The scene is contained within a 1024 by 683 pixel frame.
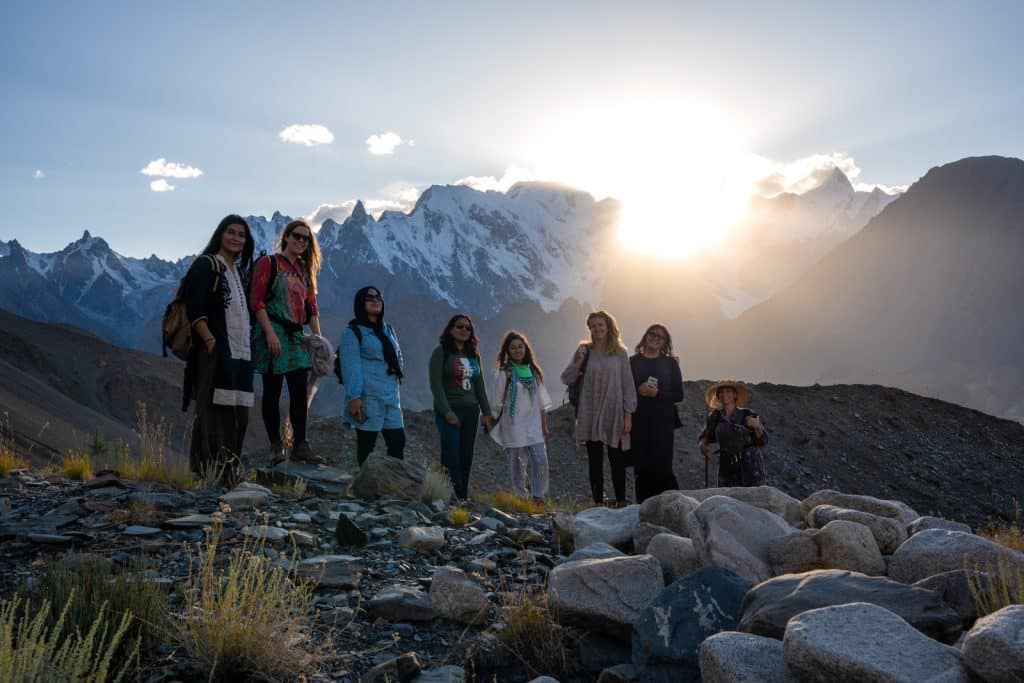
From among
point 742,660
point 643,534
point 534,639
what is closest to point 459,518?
point 643,534

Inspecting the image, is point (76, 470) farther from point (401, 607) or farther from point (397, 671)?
point (397, 671)

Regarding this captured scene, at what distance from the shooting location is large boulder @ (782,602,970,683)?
7.57ft

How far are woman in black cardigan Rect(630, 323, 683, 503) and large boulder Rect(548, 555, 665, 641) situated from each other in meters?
3.88

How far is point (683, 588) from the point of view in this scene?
3.35 m

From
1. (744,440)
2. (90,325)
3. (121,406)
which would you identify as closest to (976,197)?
(121,406)

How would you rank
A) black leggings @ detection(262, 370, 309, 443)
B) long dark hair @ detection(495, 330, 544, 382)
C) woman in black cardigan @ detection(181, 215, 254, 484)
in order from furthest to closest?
1. long dark hair @ detection(495, 330, 544, 382)
2. black leggings @ detection(262, 370, 309, 443)
3. woman in black cardigan @ detection(181, 215, 254, 484)

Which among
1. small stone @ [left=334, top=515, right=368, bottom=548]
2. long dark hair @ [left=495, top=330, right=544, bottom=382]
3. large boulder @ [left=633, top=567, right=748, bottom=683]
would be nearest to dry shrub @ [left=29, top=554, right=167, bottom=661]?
small stone @ [left=334, top=515, right=368, bottom=548]

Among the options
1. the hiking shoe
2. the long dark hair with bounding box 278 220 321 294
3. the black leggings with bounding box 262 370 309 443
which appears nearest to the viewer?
the black leggings with bounding box 262 370 309 443

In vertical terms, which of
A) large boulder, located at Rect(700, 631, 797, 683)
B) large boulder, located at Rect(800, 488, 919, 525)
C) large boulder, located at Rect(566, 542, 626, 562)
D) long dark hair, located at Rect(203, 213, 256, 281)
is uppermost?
long dark hair, located at Rect(203, 213, 256, 281)

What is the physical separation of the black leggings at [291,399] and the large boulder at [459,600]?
2819 millimetres

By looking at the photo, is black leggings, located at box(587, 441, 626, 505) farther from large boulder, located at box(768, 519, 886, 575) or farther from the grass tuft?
large boulder, located at box(768, 519, 886, 575)

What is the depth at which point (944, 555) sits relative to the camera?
357 cm

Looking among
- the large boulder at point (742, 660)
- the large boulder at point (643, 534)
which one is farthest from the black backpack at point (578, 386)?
the large boulder at point (742, 660)

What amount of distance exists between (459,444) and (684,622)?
4.63 m
